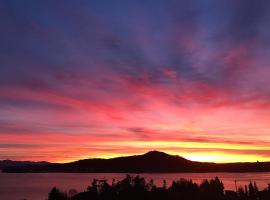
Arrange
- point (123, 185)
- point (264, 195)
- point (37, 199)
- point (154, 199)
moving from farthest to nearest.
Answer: point (37, 199)
point (264, 195)
point (123, 185)
point (154, 199)

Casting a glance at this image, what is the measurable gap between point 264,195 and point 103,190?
59866mm

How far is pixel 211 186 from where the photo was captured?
139m

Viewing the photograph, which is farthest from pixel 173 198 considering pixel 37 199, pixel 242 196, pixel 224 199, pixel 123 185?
pixel 37 199

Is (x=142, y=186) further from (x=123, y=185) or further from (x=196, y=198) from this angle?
(x=196, y=198)

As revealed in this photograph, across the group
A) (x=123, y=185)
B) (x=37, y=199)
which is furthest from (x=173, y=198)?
(x=37, y=199)

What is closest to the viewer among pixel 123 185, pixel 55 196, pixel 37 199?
pixel 55 196

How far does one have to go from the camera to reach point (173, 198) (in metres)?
115

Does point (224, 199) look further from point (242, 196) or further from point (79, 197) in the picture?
point (79, 197)

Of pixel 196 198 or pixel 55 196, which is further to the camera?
pixel 196 198

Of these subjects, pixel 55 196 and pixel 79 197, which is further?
pixel 79 197

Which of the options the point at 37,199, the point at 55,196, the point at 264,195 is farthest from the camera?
the point at 37,199

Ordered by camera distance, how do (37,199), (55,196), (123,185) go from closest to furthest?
(55,196), (123,185), (37,199)

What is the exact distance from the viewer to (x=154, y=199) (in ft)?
354

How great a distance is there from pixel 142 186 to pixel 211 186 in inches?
1587
